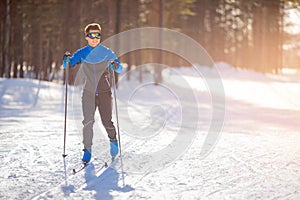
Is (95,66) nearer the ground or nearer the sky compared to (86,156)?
nearer the sky

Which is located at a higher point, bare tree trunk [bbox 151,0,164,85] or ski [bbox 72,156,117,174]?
bare tree trunk [bbox 151,0,164,85]

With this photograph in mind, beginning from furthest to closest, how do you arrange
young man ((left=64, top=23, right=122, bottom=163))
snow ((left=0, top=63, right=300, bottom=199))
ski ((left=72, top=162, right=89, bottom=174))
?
young man ((left=64, top=23, right=122, bottom=163))
ski ((left=72, top=162, right=89, bottom=174))
snow ((left=0, top=63, right=300, bottom=199))

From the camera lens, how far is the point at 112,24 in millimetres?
22078

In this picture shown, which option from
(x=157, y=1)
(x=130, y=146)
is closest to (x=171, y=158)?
(x=130, y=146)

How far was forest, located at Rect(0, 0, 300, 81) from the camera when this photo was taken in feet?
66.8

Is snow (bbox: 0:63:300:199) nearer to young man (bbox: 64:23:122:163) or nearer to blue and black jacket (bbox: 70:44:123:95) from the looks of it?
young man (bbox: 64:23:122:163)

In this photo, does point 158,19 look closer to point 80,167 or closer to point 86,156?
point 86,156

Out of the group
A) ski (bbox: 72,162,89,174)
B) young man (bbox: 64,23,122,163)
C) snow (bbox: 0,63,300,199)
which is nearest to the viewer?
snow (bbox: 0,63,300,199)

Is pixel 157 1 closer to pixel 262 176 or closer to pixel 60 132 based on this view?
pixel 60 132

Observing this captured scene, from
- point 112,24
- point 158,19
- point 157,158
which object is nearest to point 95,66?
point 157,158

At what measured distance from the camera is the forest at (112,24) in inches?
802

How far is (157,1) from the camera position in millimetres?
21531

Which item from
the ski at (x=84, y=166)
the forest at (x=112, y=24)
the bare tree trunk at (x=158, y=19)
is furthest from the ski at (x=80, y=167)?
the bare tree trunk at (x=158, y=19)

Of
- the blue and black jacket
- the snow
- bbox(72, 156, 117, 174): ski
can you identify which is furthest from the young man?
the snow
